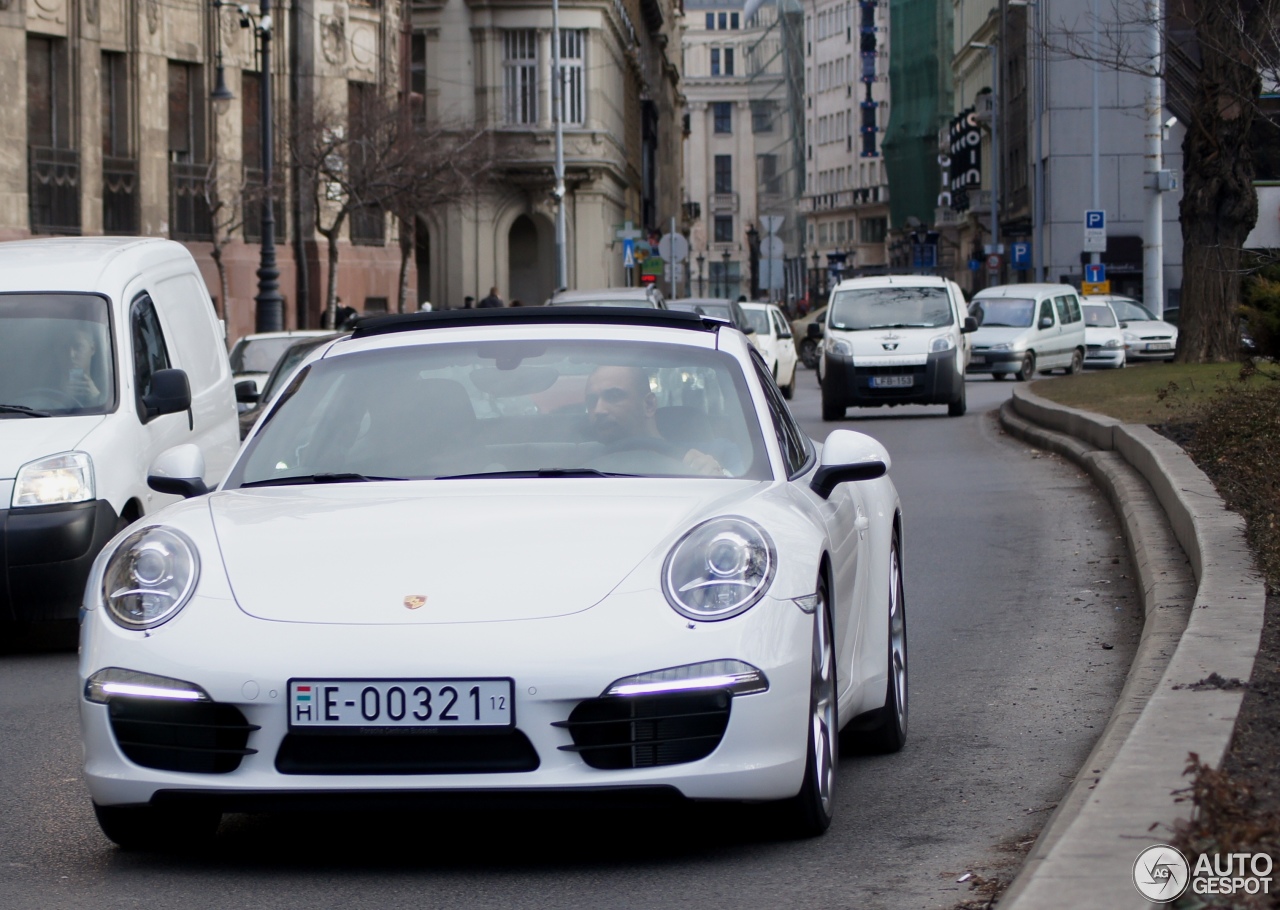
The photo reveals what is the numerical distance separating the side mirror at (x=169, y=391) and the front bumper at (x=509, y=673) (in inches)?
197

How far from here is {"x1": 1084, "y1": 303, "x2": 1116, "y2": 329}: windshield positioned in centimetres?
4262

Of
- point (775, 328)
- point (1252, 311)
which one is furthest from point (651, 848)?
point (775, 328)

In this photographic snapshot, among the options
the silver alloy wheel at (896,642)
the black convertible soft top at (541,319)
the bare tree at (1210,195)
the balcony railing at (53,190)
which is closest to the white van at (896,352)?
the bare tree at (1210,195)

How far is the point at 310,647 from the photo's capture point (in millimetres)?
4801

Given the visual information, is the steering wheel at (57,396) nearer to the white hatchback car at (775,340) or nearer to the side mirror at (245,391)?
the side mirror at (245,391)

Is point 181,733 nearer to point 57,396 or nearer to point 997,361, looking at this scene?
point 57,396

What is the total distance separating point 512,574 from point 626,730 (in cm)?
46

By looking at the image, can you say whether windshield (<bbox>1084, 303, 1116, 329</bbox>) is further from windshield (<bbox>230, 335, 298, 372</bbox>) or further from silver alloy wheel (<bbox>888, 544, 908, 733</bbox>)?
silver alloy wheel (<bbox>888, 544, 908, 733</bbox>)

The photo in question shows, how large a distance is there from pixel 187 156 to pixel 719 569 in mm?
41410

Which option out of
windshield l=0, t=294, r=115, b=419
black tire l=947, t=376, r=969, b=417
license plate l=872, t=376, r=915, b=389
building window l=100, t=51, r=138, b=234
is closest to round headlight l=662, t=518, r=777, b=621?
windshield l=0, t=294, r=115, b=419

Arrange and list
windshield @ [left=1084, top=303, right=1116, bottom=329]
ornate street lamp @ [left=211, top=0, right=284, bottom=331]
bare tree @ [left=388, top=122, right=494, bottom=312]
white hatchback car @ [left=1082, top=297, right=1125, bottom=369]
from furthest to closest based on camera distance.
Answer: bare tree @ [left=388, top=122, right=494, bottom=312], windshield @ [left=1084, top=303, right=1116, bottom=329], white hatchback car @ [left=1082, top=297, right=1125, bottom=369], ornate street lamp @ [left=211, top=0, right=284, bottom=331]

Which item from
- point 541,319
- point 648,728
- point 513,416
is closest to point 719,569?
point 648,728

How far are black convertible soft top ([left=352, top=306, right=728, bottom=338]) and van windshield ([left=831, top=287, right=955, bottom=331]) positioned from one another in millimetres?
21528

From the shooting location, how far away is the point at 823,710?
17.7 ft
